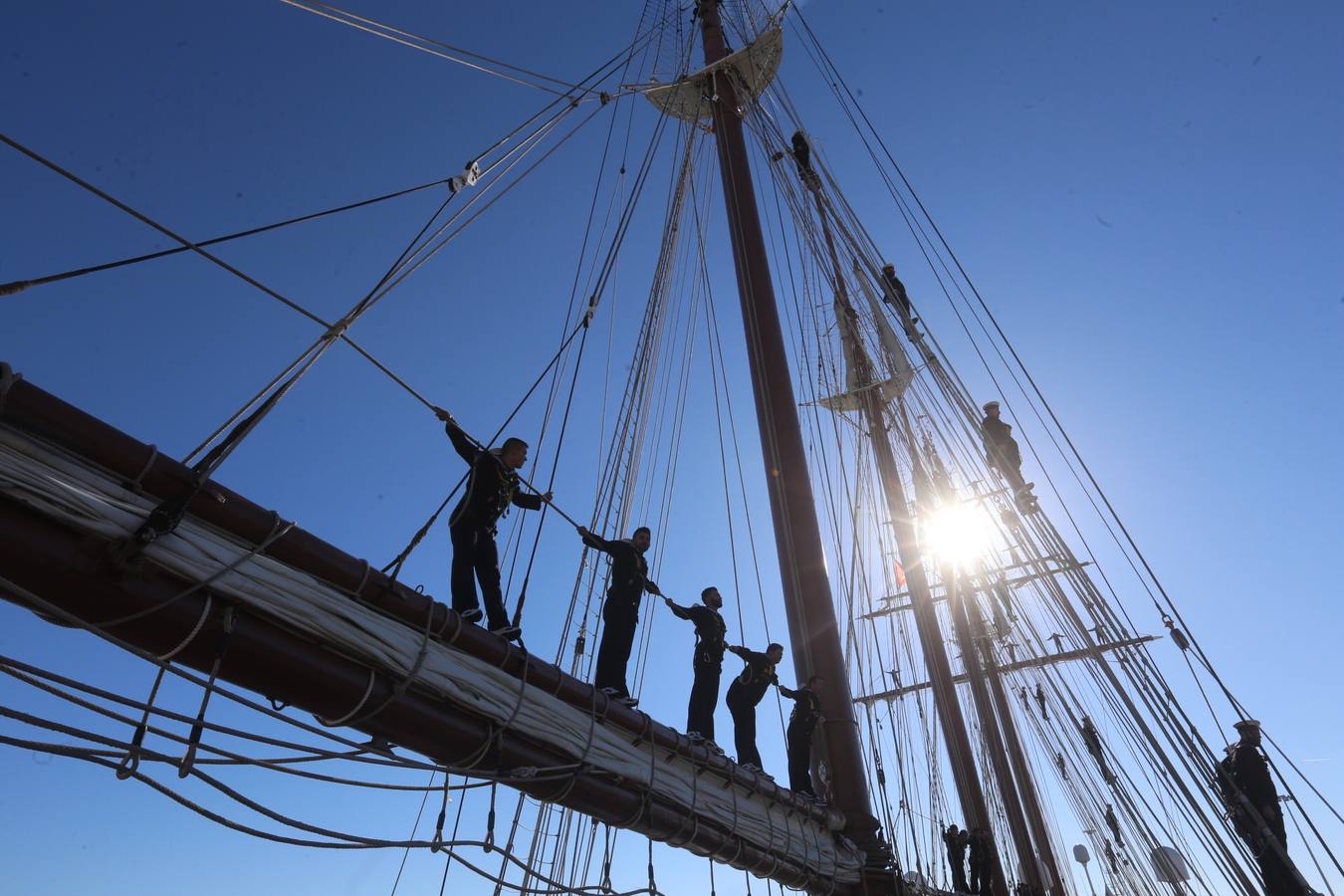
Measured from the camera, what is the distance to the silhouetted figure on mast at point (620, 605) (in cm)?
573

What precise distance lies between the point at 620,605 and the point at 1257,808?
21.2 ft

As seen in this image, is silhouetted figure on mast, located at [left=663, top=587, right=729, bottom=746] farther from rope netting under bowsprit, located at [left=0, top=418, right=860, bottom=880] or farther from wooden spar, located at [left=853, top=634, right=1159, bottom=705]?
wooden spar, located at [left=853, top=634, right=1159, bottom=705]

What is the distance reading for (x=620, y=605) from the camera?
6023 mm

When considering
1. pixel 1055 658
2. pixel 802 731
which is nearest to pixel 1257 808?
pixel 802 731

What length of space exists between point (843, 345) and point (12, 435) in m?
16.9

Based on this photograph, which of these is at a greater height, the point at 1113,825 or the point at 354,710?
the point at 1113,825

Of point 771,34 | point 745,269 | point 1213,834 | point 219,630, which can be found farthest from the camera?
point 771,34

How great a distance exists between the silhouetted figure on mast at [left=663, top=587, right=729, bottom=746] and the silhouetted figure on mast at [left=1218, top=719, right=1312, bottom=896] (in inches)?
197

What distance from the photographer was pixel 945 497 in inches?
668

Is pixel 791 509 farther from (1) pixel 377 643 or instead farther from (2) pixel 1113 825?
(2) pixel 1113 825

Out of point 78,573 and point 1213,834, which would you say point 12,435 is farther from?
point 1213,834

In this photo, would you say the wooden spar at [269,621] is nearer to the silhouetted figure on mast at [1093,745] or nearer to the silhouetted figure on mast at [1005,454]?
the silhouetted figure on mast at [1005,454]

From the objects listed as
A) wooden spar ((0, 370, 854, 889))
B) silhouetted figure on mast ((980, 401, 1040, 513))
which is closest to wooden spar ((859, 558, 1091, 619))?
silhouetted figure on mast ((980, 401, 1040, 513))

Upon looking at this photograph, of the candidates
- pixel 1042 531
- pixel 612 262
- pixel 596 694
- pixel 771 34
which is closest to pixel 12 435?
pixel 596 694
